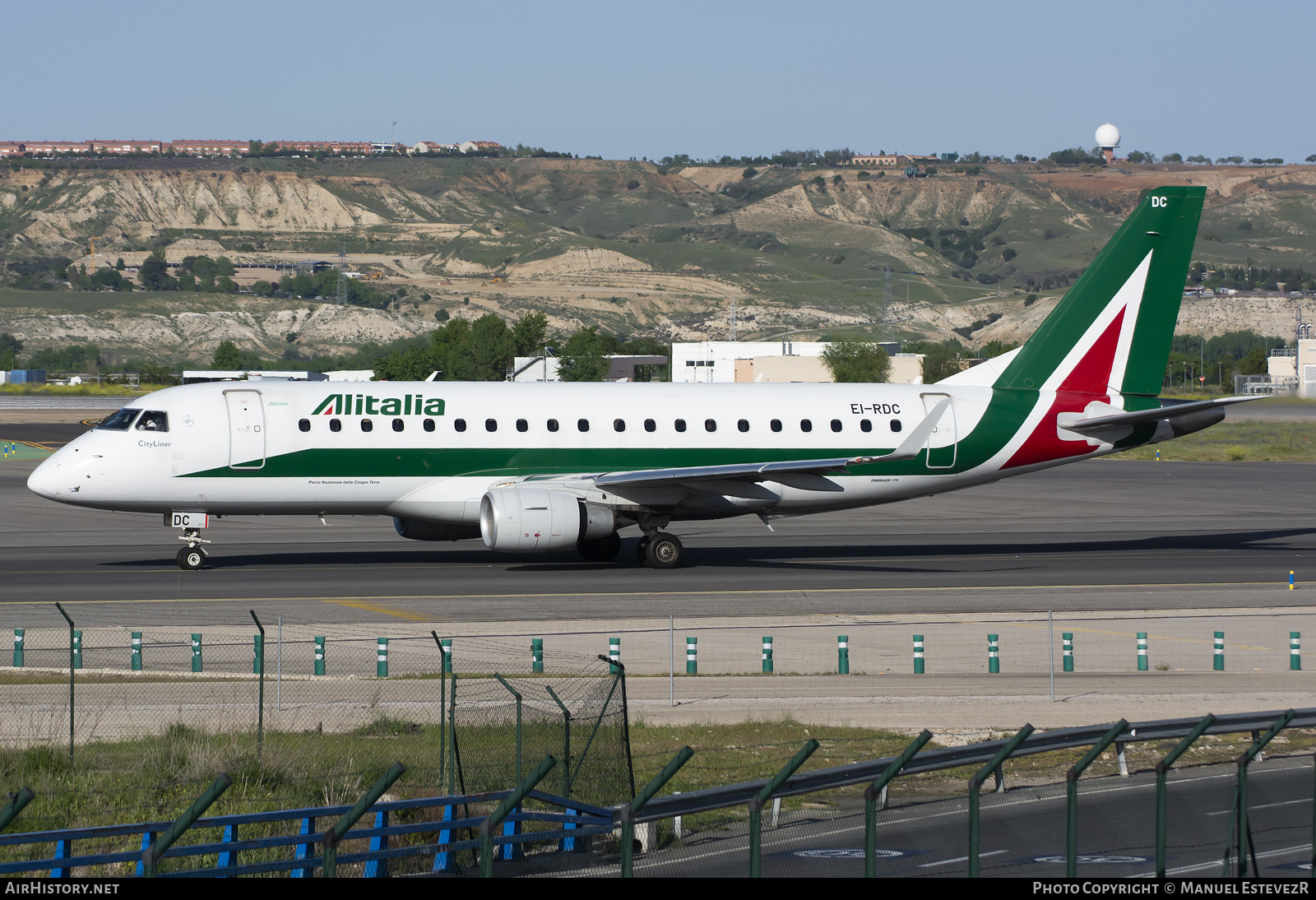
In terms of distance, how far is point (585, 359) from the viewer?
15775cm

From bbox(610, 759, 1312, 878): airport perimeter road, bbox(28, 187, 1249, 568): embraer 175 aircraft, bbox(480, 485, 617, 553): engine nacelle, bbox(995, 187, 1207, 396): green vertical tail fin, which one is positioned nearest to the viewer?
bbox(610, 759, 1312, 878): airport perimeter road

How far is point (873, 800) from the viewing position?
30.0 ft

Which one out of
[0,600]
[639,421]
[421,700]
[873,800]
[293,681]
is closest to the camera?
[873,800]

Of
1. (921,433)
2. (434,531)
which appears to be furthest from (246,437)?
(921,433)

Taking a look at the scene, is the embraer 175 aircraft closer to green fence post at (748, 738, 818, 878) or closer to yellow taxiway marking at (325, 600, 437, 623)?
yellow taxiway marking at (325, 600, 437, 623)

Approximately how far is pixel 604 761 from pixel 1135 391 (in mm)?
30362

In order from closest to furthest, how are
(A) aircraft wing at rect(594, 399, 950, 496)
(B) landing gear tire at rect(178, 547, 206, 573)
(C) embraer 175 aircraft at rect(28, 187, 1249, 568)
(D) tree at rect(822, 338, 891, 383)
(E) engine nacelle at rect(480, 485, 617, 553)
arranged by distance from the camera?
(E) engine nacelle at rect(480, 485, 617, 553)
(C) embraer 175 aircraft at rect(28, 187, 1249, 568)
(B) landing gear tire at rect(178, 547, 206, 573)
(A) aircraft wing at rect(594, 399, 950, 496)
(D) tree at rect(822, 338, 891, 383)

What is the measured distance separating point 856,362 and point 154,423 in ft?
395

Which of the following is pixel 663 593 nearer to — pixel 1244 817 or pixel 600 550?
pixel 600 550

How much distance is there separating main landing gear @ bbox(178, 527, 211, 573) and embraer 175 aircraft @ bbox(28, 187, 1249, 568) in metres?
0.06

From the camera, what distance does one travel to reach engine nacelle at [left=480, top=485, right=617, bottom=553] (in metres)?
32.9

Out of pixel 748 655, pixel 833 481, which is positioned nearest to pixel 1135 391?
pixel 833 481

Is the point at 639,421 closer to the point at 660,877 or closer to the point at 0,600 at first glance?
the point at 0,600

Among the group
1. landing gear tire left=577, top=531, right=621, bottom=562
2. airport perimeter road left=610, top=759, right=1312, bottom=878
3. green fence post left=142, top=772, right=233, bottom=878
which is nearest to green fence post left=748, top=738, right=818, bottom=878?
airport perimeter road left=610, top=759, right=1312, bottom=878
